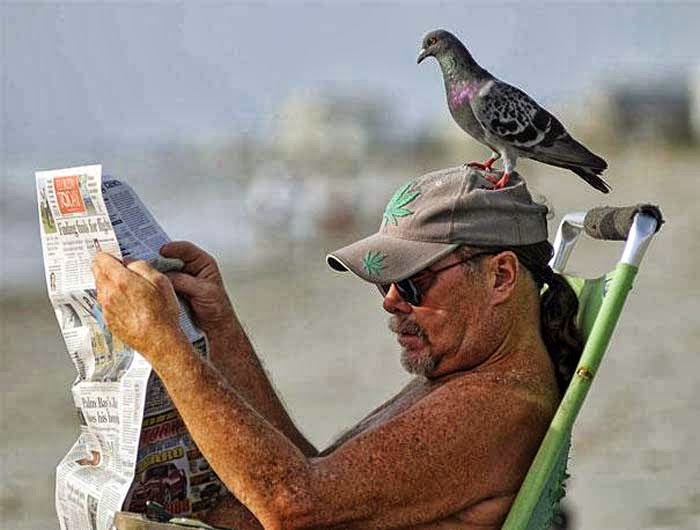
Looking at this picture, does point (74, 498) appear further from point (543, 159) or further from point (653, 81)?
point (653, 81)

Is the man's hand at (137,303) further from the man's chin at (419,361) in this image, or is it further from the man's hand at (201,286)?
the man's chin at (419,361)

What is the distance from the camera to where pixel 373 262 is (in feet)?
8.19

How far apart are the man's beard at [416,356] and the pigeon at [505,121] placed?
341mm

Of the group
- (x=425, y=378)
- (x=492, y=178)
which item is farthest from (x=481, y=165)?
(x=425, y=378)

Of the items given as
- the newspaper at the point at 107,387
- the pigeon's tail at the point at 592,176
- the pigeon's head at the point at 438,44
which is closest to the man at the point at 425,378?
the newspaper at the point at 107,387

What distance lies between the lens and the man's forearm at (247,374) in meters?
2.77

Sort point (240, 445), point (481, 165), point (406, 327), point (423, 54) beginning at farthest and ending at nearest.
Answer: point (423, 54) < point (481, 165) < point (406, 327) < point (240, 445)

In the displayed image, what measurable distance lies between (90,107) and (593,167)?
23.9m

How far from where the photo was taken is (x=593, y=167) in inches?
109

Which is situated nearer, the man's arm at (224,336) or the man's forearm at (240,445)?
the man's forearm at (240,445)

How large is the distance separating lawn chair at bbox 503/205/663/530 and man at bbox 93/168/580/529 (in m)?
0.05

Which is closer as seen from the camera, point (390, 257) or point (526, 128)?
point (390, 257)

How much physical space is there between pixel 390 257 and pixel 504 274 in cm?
21

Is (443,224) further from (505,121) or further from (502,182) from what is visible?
(505,121)
